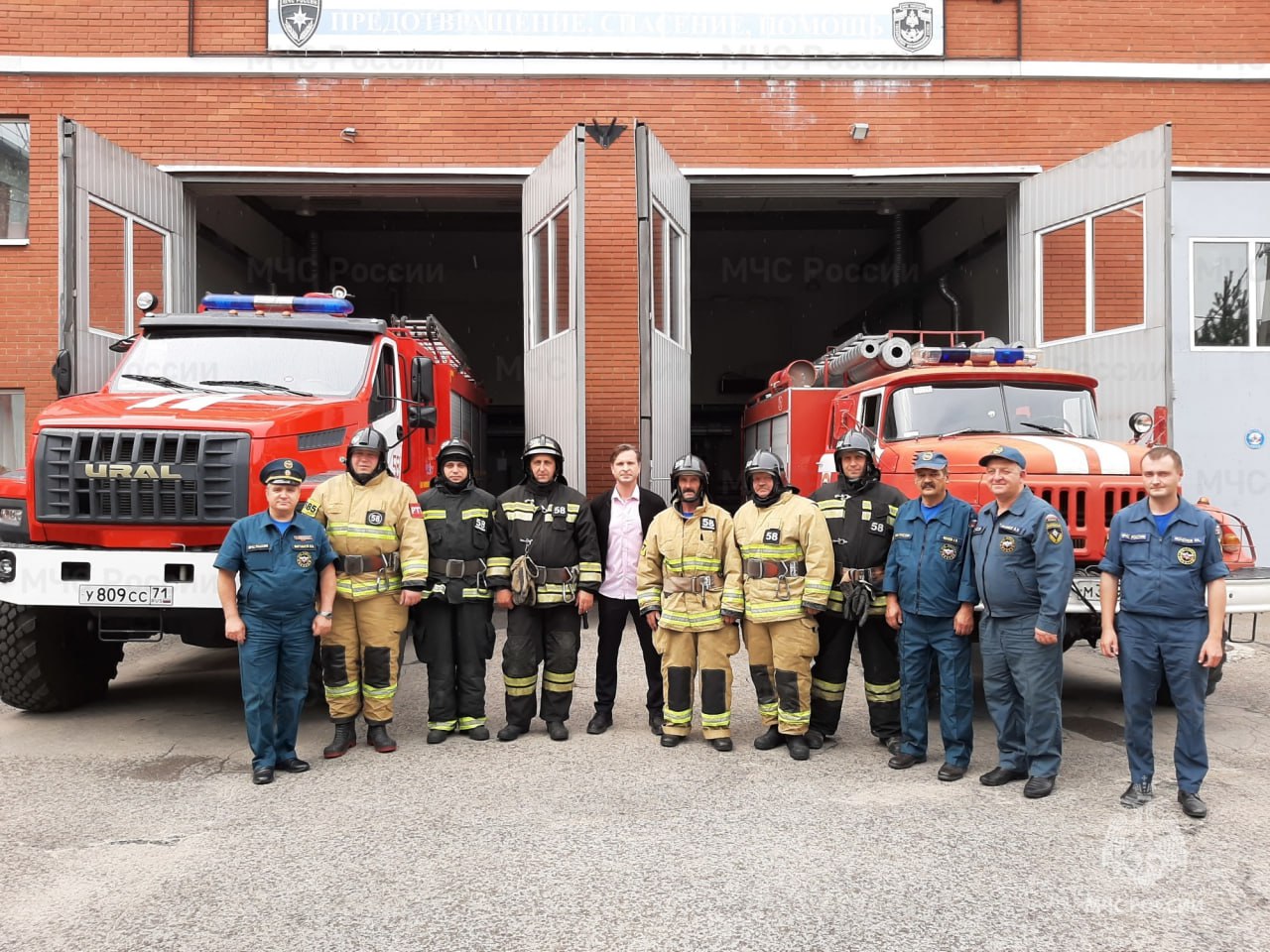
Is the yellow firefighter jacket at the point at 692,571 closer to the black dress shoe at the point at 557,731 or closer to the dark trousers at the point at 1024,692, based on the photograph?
the black dress shoe at the point at 557,731

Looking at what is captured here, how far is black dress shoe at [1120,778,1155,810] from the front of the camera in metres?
4.50

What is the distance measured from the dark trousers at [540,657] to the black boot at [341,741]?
0.88m

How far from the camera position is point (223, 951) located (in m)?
3.10

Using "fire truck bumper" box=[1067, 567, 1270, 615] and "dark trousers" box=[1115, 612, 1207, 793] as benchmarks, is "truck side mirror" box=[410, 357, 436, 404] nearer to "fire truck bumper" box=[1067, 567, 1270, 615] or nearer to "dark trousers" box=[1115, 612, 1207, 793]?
"fire truck bumper" box=[1067, 567, 1270, 615]

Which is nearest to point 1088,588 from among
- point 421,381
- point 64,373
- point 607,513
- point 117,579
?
point 607,513

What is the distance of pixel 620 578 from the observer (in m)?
5.84

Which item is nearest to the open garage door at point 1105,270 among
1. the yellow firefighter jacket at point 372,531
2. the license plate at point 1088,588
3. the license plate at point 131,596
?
the license plate at point 1088,588

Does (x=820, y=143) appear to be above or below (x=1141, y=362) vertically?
above

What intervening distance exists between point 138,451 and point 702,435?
1219 cm

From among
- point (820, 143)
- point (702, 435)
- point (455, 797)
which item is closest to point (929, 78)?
point (820, 143)

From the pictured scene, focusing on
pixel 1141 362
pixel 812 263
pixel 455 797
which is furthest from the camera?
pixel 812 263

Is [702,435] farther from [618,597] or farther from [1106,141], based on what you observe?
[618,597]

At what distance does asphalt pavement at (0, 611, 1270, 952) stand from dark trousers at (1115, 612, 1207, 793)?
22 centimetres

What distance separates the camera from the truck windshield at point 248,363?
252 inches
